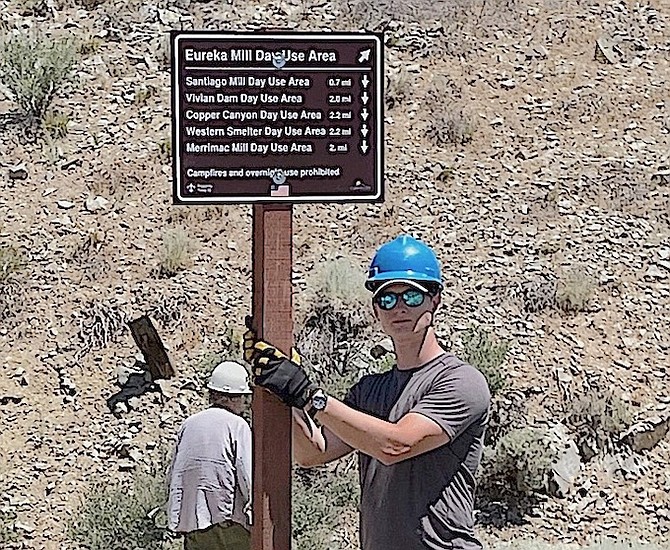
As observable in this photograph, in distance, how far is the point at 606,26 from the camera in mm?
17188

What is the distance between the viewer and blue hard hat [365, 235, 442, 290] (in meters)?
3.66

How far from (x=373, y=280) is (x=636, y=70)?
527 inches

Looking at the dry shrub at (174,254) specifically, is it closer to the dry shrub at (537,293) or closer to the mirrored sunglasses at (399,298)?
the dry shrub at (537,293)

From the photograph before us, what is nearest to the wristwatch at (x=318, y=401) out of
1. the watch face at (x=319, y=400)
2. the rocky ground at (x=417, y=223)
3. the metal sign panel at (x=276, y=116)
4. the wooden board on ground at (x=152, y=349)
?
the watch face at (x=319, y=400)

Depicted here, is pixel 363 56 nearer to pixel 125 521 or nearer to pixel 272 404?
pixel 272 404

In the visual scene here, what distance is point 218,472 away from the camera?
5.87m

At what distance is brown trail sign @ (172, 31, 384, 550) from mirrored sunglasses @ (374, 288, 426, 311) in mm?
314

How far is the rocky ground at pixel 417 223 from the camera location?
1020cm

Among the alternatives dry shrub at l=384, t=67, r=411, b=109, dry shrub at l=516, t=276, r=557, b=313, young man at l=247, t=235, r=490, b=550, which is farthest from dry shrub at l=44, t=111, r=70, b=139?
young man at l=247, t=235, r=490, b=550

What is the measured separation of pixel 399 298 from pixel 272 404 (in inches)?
20.4

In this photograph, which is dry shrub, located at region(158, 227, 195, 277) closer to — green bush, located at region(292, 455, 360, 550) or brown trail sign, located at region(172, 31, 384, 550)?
green bush, located at region(292, 455, 360, 550)

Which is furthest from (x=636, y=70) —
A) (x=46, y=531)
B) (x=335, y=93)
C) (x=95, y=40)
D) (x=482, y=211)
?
(x=335, y=93)

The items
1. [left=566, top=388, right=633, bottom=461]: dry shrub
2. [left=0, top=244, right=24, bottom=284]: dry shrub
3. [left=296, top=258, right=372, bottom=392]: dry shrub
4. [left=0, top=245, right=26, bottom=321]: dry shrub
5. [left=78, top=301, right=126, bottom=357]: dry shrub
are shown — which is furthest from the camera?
[left=0, top=244, right=24, bottom=284]: dry shrub

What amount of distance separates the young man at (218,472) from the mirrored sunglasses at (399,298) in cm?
236
